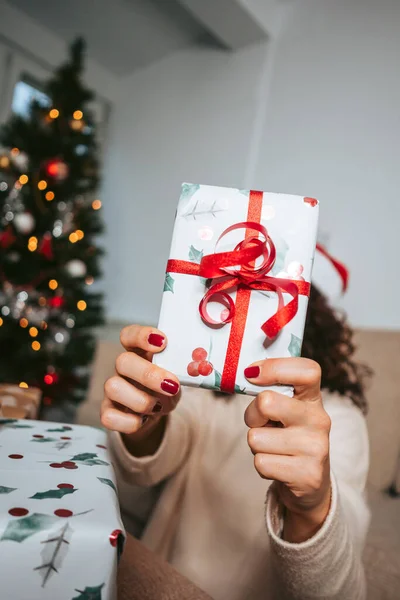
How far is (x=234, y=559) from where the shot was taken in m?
0.84

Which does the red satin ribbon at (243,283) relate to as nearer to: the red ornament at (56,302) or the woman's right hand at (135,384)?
the woman's right hand at (135,384)

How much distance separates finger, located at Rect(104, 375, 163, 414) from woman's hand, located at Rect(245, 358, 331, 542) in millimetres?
129

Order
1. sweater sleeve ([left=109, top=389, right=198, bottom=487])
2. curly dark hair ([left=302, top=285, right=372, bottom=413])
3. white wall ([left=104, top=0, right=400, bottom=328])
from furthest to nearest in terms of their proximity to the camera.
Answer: white wall ([left=104, top=0, right=400, bottom=328])
curly dark hair ([left=302, top=285, right=372, bottom=413])
sweater sleeve ([left=109, top=389, right=198, bottom=487])

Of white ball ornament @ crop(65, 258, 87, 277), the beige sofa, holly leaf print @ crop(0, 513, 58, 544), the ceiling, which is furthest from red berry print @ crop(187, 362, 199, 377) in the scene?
the ceiling

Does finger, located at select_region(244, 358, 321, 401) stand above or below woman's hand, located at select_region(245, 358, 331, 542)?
above

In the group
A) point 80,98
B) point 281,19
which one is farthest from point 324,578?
point 281,19

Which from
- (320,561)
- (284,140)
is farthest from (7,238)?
(320,561)

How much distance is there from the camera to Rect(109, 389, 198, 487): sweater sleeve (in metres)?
0.79

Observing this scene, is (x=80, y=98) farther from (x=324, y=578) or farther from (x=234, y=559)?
(x=324, y=578)

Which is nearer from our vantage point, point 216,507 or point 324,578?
point 324,578

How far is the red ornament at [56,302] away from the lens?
244 centimetres

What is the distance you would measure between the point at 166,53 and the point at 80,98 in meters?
0.87

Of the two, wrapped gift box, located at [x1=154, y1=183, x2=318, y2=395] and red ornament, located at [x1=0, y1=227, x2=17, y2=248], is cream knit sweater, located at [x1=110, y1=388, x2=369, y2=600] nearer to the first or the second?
wrapped gift box, located at [x1=154, y1=183, x2=318, y2=395]

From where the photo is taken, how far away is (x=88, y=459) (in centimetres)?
59
